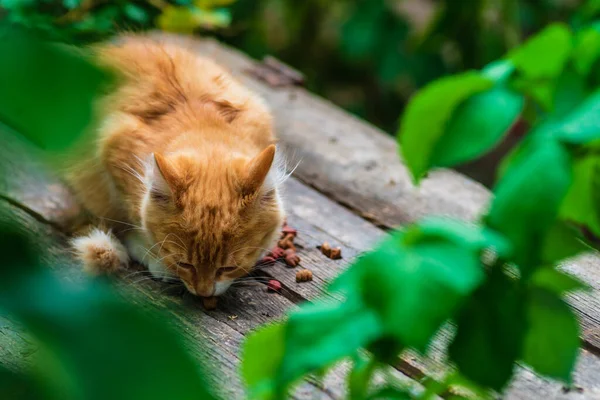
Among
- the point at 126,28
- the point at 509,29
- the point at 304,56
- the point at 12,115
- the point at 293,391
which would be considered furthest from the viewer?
the point at 304,56

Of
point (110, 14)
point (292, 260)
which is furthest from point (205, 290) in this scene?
point (110, 14)

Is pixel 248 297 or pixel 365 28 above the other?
pixel 365 28

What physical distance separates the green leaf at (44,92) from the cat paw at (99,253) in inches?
64.2

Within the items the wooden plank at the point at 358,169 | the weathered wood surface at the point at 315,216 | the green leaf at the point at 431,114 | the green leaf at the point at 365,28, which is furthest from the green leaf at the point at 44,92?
the green leaf at the point at 365,28

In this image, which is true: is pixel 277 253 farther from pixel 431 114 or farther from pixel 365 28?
pixel 365 28

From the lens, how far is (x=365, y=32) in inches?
→ 180

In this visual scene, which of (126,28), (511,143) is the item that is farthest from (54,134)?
(511,143)

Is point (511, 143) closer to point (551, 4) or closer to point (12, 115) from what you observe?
point (551, 4)

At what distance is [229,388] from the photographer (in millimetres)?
1604

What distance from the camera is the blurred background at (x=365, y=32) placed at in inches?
129

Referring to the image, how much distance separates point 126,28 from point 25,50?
97.4 inches

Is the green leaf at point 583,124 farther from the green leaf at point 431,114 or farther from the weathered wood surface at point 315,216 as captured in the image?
the weathered wood surface at point 315,216

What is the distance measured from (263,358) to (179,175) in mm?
978

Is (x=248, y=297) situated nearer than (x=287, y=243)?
Yes
